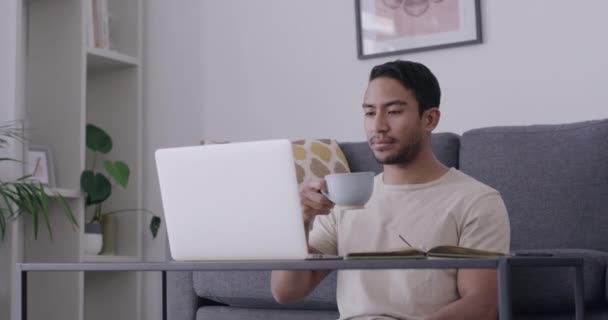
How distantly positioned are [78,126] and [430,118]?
205 centimetres

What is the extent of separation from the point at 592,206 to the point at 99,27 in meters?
2.21

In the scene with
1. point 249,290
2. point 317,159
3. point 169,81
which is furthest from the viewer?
point 169,81

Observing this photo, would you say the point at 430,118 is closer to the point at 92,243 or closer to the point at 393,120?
the point at 393,120

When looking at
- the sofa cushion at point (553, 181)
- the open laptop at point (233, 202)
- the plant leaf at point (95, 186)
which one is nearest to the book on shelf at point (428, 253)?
the open laptop at point (233, 202)

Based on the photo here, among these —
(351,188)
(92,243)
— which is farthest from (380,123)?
(92,243)

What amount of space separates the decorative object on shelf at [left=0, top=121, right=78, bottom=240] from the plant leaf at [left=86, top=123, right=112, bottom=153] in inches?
16.6

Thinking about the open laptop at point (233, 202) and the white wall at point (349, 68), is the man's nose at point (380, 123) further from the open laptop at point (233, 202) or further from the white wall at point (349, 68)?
the white wall at point (349, 68)

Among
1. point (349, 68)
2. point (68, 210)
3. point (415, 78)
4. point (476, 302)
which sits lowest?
point (476, 302)

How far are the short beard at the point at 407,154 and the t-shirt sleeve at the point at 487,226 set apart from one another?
0.63 ft

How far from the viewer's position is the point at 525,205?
282cm

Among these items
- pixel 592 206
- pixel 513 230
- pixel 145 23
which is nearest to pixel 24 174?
pixel 145 23

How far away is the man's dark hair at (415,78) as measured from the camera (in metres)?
1.91

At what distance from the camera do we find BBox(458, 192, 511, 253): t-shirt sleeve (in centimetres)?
171

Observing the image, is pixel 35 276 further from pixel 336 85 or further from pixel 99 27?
pixel 336 85
